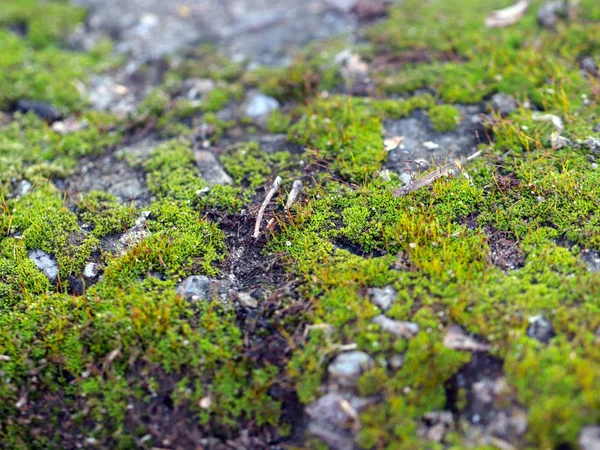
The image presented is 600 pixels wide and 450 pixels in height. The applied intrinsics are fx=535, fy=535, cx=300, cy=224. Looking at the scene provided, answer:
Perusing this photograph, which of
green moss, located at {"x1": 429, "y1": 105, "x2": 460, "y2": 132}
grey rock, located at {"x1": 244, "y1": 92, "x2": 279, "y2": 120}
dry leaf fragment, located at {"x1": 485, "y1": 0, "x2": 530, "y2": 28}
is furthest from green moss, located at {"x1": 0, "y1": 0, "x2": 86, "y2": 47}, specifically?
dry leaf fragment, located at {"x1": 485, "y1": 0, "x2": 530, "y2": 28}

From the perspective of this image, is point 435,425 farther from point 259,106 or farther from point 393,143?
point 259,106

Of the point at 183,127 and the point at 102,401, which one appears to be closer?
the point at 102,401

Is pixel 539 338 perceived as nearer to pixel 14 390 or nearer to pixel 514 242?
pixel 514 242

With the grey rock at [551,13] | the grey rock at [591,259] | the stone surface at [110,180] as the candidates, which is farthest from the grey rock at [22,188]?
the grey rock at [551,13]

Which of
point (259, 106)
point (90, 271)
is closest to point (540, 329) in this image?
point (90, 271)

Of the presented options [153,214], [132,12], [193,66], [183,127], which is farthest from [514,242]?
[132,12]

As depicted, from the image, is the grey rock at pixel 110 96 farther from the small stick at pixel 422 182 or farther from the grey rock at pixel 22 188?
the small stick at pixel 422 182
